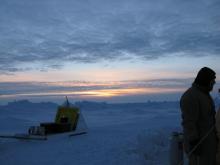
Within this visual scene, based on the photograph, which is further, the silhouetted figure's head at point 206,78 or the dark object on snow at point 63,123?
the dark object on snow at point 63,123

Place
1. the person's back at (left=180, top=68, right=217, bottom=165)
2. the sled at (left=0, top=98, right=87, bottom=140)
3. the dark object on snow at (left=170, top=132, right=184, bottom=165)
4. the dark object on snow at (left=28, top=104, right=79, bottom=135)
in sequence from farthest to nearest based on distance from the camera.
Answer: the dark object on snow at (left=28, top=104, right=79, bottom=135), the sled at (left=0, top=98, right=87, bottom=140), the dark object on snow at (left=170, top=132, right=184, bottom=165), the person's back at (left=180, top=68, right=217, bottom=165)

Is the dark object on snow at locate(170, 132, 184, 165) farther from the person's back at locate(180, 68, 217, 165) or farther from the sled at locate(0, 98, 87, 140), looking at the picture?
the sled at locate(0, 98, 87, 140)

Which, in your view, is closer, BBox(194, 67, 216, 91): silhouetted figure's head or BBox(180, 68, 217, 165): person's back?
BBox(180, 68, 217, 165): person's back

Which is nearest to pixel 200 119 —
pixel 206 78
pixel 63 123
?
pixel 206 78

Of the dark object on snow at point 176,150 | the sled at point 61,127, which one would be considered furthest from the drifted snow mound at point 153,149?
the sled at point 61,127

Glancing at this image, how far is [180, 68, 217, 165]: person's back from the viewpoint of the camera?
4852 mm

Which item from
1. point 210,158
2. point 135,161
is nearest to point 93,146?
point 135,161

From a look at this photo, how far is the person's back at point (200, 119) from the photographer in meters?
4.85

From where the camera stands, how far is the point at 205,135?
16.1 feet

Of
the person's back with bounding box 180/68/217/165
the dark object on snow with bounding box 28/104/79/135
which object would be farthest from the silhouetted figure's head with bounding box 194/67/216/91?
the dark object on snow with bounding box 28/104/79/135

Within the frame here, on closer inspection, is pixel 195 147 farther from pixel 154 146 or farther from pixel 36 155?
pixel 36 155

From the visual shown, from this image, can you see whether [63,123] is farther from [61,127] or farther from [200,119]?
[200,119]

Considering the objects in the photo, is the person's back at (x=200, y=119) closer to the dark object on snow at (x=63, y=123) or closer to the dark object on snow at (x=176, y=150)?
the dark object on snow at (x=176, y=150)

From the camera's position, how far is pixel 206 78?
16.5 feet
